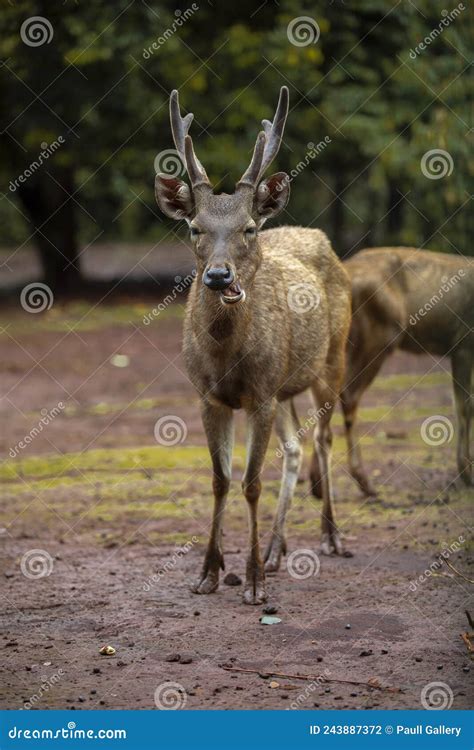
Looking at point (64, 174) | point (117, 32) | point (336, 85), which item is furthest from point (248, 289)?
point (64, 174)

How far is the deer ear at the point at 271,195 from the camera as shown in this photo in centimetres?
713

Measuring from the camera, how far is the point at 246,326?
7273mm

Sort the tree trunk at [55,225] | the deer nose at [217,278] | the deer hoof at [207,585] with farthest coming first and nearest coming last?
1. the tree trunk at [55,225]
2. the deer hoof at [207,585]
3. the deer nose at [217,278]

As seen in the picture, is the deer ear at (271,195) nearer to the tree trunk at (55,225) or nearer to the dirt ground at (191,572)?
the dirt ground at (191,572)

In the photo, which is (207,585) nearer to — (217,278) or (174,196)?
(217,278)

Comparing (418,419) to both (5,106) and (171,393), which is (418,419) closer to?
(171,393)

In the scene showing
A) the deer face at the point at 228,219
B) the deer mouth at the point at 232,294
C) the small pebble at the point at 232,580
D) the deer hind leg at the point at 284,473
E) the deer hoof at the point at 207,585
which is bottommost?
the deer hoof at the point at 207,585

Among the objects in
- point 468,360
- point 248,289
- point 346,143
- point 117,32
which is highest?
point 346,143

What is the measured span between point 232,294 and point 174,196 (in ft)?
2.59

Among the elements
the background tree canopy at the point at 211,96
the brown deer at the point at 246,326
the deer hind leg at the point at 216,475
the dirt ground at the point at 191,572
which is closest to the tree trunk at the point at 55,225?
the background tree canopy at the point at 211,96

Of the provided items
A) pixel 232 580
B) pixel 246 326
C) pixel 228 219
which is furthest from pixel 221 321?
pixel 232 580

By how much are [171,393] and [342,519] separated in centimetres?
559

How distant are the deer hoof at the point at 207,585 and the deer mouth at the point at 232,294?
5.73 ft

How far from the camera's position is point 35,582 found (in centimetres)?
767
